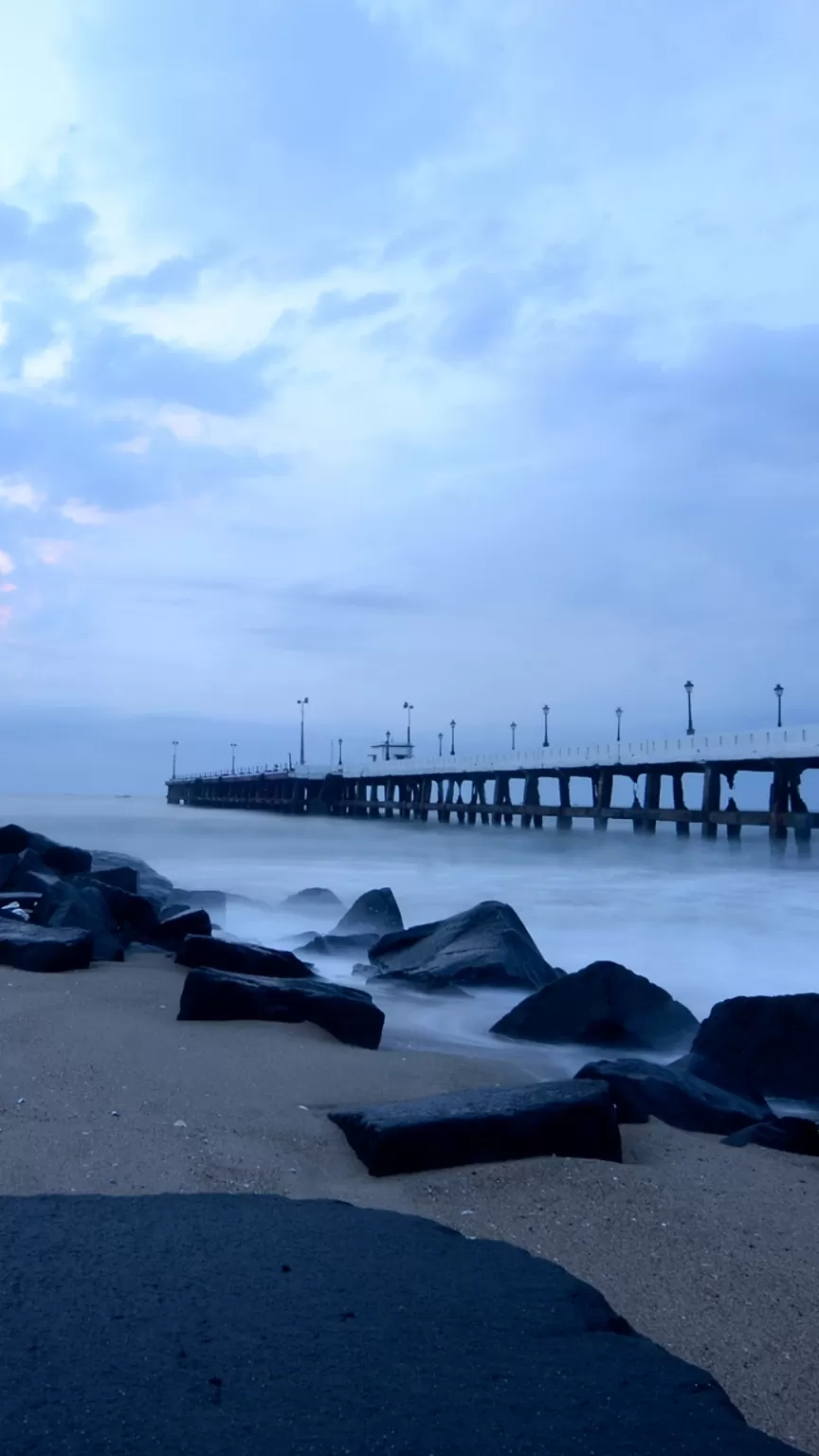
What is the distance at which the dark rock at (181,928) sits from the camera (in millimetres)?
8711

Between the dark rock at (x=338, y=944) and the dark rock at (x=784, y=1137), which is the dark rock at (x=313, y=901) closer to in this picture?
the dark rock at (x=338, y=944)

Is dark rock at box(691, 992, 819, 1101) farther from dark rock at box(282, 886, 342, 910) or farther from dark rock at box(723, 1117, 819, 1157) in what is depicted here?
dark rock at box(282, 886, 342, 910)

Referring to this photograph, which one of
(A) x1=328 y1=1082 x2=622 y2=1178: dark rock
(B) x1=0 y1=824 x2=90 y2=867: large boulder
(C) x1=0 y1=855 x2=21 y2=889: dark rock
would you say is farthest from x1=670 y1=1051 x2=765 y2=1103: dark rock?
(B) x1=0 y1=824 x2=90 y2=867: large boulder

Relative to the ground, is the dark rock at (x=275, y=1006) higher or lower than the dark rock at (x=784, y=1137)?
higher

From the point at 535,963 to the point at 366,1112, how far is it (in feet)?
18.5

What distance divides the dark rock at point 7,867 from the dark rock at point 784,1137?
803 centimetres

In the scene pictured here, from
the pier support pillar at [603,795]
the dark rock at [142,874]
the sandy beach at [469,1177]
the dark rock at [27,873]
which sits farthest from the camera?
the pier support pillar at [603,795]

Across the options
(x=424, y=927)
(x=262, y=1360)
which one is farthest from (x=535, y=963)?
(x=262, y=1360)

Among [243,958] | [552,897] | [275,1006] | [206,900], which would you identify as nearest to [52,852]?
[206,900]

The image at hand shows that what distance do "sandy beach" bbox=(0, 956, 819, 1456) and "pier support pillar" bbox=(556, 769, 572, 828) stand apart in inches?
1413

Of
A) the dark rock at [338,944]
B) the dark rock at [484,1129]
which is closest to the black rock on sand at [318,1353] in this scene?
the dark rock at [484,1129]

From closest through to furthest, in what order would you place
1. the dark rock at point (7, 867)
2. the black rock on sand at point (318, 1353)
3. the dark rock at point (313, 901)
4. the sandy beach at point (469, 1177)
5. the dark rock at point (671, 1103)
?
the black rock on sand at point (318, 1353)
the sandy beach at point (469, 1177)
the dark rock at point (671, 1103)
the dark rock at point (7, 867)
the dark rock at point (313, 901)

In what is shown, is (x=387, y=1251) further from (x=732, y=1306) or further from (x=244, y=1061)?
(x=244, y=1061)

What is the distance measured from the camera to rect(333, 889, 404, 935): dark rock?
456 inches
